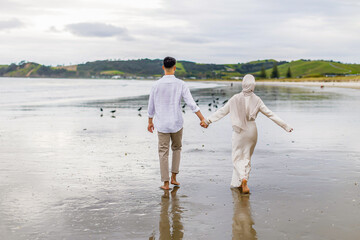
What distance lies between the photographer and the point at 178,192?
7.05 metres

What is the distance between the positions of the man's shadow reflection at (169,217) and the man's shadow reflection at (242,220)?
72 cm

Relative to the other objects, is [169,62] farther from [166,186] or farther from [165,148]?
[166,186]

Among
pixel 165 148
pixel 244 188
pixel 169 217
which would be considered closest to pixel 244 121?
pixel 244 188

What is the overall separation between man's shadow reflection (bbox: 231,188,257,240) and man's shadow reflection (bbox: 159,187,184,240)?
724mm

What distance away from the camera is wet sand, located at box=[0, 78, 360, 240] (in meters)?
5.19

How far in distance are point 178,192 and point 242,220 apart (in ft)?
5.83

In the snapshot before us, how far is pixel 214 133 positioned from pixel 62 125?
700 cm

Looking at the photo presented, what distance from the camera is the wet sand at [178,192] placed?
519 centimetres

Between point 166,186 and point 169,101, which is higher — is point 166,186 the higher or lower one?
the lower one

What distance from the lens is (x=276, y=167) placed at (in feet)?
29.4

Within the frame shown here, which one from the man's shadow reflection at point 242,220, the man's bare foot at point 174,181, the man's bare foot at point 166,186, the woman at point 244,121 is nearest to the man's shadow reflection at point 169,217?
the man's bare foot at point 166,186

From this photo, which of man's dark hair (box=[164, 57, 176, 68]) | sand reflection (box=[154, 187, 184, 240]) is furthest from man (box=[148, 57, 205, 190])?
sand reflection (box=[154, 187, 184, 240])

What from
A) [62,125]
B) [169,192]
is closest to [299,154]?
[169,192]

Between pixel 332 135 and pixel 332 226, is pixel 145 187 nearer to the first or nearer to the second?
pixel 332 226
